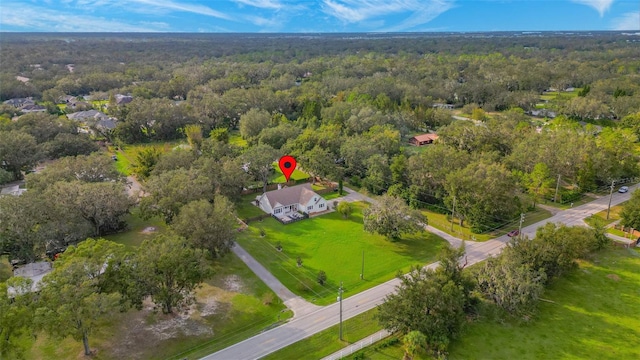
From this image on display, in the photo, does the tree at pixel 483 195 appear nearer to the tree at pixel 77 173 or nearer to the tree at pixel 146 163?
the tree at pixel 146 163

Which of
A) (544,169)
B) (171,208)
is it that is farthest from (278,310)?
(544,169)

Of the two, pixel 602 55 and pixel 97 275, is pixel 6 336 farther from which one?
pixel 602 55

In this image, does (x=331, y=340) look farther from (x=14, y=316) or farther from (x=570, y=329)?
(x=14, y=316)

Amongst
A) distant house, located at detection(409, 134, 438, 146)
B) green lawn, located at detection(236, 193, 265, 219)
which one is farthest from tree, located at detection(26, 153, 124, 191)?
distant house, located at detection(409, 134, 438, 146)

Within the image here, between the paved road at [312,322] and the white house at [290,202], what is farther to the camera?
the white house at [290,202]

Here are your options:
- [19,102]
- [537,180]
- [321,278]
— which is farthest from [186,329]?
[19,102]

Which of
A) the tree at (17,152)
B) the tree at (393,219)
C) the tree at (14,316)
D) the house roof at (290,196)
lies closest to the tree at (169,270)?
the tree at (14,316)

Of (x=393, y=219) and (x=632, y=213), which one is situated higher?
(x=632, y=213)
